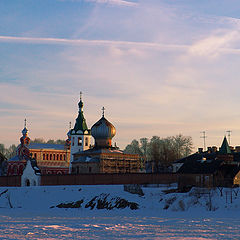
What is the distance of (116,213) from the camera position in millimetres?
51594

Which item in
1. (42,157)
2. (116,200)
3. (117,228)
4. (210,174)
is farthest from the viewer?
(42,157)

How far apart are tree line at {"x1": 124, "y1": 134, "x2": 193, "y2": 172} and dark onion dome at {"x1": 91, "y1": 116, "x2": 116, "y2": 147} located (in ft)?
69.4

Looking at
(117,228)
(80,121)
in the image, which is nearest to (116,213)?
(117,228)

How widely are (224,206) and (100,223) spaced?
16.3m

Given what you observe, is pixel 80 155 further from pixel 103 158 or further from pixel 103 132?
pixel 103 132

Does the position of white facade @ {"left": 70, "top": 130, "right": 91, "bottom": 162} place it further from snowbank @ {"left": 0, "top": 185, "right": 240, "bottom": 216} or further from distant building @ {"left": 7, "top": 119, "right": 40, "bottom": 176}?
snowbank @ {"left": 0, "top": 185, "right": 240, "bottom": 216}

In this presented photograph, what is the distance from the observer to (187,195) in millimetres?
54406

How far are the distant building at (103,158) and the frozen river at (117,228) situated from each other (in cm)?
3261

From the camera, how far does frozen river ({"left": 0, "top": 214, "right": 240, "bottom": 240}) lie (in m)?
34.1

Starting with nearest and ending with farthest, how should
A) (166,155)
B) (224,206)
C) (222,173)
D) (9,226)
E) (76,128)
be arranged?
1. (9,226)
2. (224,206)
3. (222,173)
4. (76,128)
5. (166,155)

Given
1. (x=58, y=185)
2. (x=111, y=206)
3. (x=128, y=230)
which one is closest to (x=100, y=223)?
(x=128, y=230)

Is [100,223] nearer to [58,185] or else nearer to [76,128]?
[58,185]

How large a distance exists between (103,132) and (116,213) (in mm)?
33454

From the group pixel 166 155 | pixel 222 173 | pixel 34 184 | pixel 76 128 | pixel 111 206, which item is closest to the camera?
pixel 111 206
